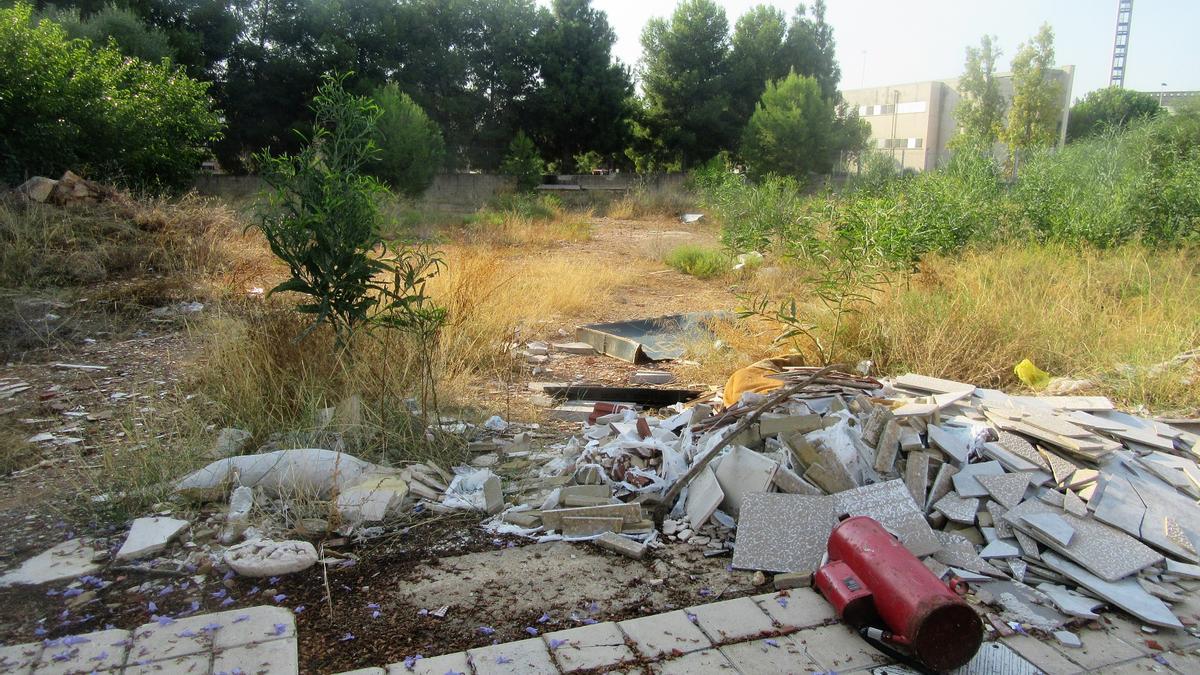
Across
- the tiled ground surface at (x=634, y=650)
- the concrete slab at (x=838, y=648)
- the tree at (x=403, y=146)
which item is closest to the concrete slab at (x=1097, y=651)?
the tiled ground surface at (x=634, y=650)

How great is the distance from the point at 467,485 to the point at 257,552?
2.90 feet

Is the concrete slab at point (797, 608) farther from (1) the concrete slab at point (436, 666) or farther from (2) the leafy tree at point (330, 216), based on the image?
(2) the leafy tree at point (330, 216)

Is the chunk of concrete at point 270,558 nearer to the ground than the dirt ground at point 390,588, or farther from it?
farther from it

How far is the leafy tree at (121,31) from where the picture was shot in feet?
52.3

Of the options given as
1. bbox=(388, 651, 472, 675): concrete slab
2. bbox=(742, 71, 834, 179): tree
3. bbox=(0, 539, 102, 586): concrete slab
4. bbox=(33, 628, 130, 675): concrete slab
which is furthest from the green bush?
bbox=(742, 71, 834, 179): tree

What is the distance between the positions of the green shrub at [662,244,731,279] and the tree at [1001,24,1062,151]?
2199 centimetres

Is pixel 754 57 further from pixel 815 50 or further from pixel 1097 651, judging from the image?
pixel 1097 651

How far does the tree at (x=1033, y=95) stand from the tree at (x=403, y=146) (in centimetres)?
2141

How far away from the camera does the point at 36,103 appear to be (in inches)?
415

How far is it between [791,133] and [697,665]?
2480 centimetres

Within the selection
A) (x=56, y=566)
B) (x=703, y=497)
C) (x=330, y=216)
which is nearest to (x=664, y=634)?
(x=703, y=497)

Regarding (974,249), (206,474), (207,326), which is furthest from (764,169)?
(206,474)

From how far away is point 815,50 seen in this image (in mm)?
30938

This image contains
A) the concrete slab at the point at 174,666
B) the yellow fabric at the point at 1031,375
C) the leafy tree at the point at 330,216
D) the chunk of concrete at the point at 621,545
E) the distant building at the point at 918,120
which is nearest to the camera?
the concrete slab at the point at 174,666
